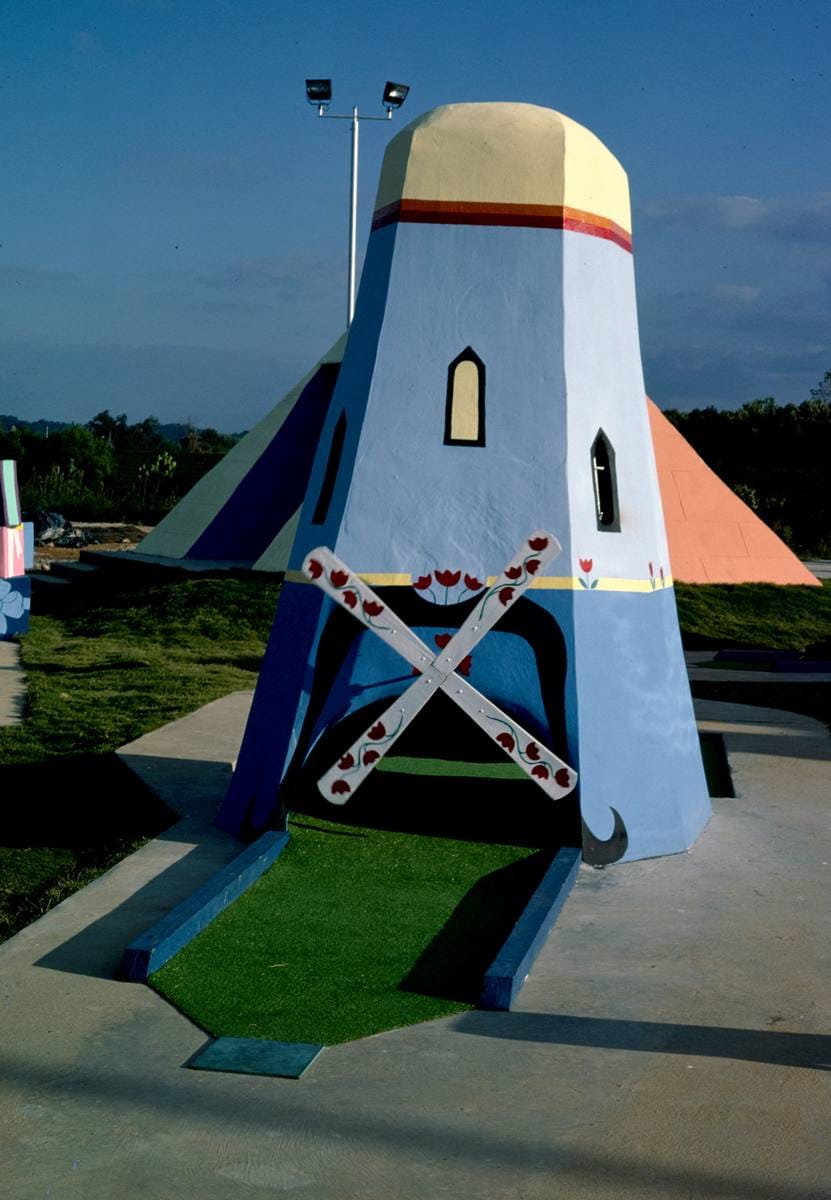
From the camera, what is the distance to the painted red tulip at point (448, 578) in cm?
827

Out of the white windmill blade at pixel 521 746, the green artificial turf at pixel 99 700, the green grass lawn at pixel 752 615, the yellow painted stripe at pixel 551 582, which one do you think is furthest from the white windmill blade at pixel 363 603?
the green grass lawn at pixel 752 615

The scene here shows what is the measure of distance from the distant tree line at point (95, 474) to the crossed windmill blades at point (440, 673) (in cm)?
2802

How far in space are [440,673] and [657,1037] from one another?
256cm

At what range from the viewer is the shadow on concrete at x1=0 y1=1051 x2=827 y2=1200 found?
430cm

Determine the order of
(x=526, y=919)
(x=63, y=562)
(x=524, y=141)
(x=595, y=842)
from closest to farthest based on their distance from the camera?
(x=526, y=919)
(x=595, y=842)
(x=524, y=141)
(x=63, y=562)

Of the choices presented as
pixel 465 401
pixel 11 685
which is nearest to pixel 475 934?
pixel 465 401

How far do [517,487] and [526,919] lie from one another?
9.41 feet

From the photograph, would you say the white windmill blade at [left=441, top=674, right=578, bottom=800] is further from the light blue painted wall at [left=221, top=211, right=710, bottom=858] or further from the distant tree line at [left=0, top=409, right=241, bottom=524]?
the distant tree line at [left=0, top=409, right=241, bottom=524]

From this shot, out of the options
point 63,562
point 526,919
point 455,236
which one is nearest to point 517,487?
point 455,236

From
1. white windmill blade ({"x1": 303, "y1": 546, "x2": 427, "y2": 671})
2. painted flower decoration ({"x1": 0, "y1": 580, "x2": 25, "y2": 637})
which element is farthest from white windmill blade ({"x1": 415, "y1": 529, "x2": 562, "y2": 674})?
painted flower decoration ({"x1": 0, "y1": 580, "x2": 25, "y2": 637})

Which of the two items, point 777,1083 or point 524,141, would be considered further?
point 524,141

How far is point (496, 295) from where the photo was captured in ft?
28.1

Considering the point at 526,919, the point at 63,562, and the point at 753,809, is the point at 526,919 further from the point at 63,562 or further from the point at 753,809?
the point at 63,562

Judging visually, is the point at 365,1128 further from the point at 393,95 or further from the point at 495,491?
the point at 393,95
